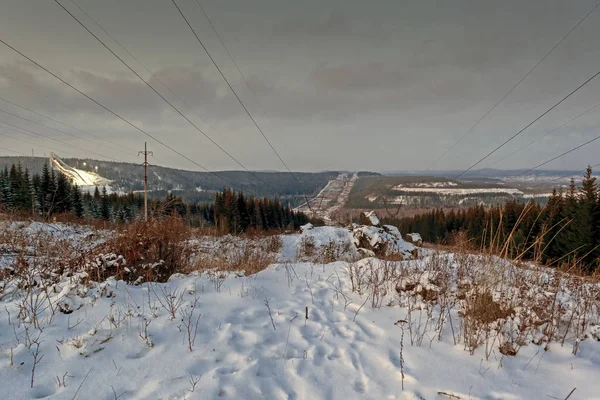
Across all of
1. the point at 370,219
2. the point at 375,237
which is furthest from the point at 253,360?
the point at 370,219

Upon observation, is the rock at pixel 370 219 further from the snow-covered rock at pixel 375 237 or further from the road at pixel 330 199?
the road at pixel 330 199

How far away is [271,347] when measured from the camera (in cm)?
292

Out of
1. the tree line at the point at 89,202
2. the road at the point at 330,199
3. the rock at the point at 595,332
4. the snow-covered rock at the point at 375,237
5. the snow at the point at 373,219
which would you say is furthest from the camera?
the tree line at the point at 89,202

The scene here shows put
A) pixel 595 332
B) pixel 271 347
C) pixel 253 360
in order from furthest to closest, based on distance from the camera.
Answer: pixel 595 332, pixel 271 347, pixel 253 360

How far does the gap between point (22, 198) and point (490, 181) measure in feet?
707

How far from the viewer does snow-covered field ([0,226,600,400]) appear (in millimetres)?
2297

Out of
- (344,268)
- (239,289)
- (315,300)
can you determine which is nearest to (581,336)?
(315,300)

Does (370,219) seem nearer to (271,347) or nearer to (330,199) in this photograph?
(271,347)

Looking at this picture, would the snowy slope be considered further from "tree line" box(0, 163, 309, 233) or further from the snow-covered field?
"tree line" box(0, 163, 309, 233)

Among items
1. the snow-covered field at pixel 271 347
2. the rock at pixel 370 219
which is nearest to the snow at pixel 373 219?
the rock at pixel 370 219

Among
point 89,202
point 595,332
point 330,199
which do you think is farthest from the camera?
point 330,199

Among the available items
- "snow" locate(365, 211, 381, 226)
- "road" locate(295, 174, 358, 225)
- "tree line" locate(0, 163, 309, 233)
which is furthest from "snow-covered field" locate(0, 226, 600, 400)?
"tree line" locate(0, 163, 309, 233)

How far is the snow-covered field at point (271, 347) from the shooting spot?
2.30 meters

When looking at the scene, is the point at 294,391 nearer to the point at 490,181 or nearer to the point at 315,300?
the point at 315,300
